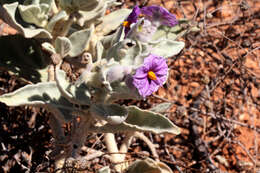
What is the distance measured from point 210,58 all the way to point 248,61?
367 mm

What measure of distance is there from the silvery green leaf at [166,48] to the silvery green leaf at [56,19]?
50 cm

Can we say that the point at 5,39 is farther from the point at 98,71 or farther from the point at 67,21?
the point at 98,71

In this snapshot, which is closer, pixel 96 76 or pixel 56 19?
pixel 96 76

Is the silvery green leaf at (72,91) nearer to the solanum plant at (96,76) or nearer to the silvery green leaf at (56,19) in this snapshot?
the solanum plant at (96,76)

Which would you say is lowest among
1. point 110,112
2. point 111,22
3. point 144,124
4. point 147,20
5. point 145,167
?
point 145,167

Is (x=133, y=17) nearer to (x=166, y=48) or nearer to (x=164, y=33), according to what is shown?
(x=166, y=48)

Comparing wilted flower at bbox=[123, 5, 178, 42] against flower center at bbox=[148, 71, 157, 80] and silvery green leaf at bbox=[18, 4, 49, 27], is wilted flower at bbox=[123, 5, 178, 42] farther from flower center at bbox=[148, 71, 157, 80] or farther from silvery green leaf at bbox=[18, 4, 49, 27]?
silvery green leaf at bbox=[18, 4, 49, 27]

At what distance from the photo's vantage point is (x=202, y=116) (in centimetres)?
276

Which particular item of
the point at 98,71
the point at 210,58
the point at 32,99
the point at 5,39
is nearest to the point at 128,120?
the point at 98,71

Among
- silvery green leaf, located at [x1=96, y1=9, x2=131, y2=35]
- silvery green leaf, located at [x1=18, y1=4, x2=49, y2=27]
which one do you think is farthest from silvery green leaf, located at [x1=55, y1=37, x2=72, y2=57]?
silvery green leaf, located at [x1=96, y1=9, x2=131, y2=35]

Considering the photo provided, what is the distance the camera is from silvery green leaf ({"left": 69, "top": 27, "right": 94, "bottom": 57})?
192 cm

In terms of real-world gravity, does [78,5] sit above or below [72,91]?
above

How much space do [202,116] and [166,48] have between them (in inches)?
41.7

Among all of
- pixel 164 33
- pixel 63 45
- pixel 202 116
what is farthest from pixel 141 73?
pixel 202 116
